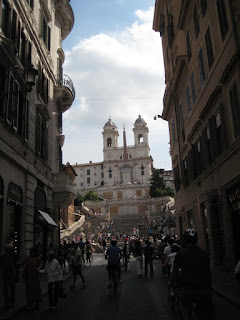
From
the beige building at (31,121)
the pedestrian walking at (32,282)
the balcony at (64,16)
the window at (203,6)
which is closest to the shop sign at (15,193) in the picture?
the beige building at (31,121)

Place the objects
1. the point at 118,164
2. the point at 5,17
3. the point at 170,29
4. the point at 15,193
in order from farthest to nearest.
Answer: the point at 118,164 < the point at 170,29 < the point at 15,193 < the point at 5,17

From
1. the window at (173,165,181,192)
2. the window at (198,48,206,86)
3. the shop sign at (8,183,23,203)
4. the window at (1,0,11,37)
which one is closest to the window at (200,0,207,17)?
the window at (198,48,206,86)

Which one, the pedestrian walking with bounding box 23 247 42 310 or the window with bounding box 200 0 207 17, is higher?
the window with bounding box 200 0 207 17

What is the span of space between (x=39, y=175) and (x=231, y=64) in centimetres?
1121

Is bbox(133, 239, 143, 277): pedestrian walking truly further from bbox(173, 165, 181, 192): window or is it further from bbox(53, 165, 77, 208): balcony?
bbox(173, 165, 181, 192): window

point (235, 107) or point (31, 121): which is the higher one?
point (31, 121)

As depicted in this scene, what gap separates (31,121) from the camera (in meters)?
16.6

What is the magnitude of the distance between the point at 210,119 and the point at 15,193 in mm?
9503

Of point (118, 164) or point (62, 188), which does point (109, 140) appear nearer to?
point (118, 164)

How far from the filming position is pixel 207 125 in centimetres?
1603

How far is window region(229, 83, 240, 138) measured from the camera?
11.8 meters

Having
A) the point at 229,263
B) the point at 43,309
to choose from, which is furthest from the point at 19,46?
the point at 229,263

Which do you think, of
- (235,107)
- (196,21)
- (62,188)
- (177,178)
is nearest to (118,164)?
(177,178)

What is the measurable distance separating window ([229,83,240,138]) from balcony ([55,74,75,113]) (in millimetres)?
13833
